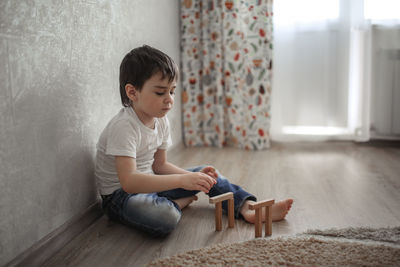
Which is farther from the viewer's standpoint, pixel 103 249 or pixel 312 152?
pixel 312 152

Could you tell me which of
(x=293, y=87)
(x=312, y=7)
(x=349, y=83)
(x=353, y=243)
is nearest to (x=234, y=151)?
(x=293, y=87)

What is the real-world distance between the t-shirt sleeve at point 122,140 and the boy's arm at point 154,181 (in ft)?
0.07

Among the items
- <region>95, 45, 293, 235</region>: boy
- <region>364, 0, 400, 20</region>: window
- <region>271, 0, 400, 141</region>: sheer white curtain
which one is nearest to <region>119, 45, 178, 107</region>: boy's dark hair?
<region>95, 45, 293, 235</region>: boy

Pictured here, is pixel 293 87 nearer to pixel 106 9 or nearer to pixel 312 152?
pixel 312 152

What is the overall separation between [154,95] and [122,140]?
0.54ft

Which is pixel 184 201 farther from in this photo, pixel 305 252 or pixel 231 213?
pixel 305 252

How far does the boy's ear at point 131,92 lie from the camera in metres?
1.16

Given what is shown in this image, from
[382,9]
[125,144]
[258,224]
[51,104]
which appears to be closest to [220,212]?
[258,224]

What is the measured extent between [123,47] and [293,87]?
4.25 ft

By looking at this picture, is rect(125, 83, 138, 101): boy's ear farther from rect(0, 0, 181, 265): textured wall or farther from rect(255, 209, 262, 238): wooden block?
rect(255, 209, 262, 238): wooden block

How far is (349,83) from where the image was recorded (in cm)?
239

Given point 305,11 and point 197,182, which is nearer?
point 197,182

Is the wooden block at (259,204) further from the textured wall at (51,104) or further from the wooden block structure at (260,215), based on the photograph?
the textured wall at (51,104)

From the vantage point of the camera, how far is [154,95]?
3.75 feet
